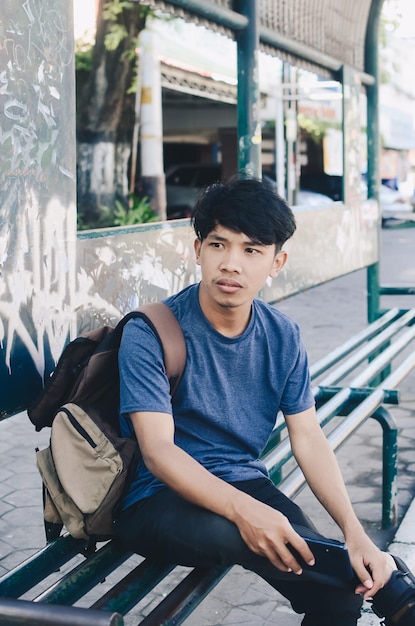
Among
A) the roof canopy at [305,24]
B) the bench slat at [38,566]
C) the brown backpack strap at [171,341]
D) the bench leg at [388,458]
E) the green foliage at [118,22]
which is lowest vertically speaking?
the bench leg at [388,458]

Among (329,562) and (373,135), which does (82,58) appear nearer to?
(373,135)

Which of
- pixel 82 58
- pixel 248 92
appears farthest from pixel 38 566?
pixel 82 58

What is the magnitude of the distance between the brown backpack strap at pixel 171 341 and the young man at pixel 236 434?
0.09 ft

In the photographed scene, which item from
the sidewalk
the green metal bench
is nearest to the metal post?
the sidewalk

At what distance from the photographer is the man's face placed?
2.47 metres

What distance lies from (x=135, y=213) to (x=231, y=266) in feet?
25.3

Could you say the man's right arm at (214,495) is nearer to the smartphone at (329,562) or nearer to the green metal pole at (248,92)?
the smartphone at (329,562)

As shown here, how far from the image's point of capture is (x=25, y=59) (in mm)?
2723

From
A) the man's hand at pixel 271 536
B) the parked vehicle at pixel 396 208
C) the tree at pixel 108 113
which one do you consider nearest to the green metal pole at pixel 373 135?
the tree at pixel 108 113

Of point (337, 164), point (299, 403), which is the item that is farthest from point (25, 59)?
point (337, 164)

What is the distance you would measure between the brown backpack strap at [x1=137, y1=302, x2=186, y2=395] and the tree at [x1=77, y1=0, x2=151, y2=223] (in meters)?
7.17

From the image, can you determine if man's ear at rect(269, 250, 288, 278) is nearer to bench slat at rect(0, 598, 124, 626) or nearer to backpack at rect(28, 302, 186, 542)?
backpack at rect(28, 302, 186, 542)

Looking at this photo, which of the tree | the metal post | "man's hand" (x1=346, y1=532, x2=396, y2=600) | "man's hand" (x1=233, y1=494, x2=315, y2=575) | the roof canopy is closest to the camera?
"man's hand" (x1=233, y1=494, x2=315, y2=575)

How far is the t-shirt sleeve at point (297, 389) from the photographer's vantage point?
8.57 ft
